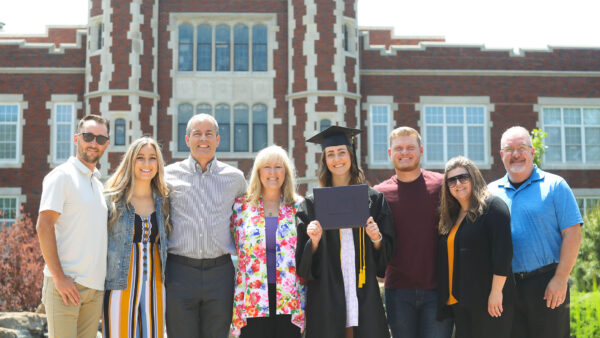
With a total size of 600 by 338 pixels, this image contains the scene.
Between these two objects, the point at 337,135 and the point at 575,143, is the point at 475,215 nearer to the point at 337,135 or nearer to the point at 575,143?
the point at 337,135

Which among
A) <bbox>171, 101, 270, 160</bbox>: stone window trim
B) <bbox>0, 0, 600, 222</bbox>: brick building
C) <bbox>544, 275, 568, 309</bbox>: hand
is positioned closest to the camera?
<bbox>544, 275, 568, 309</bbox>: hand

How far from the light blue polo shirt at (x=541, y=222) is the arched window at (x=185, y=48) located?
1477cm

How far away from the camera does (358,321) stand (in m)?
4.11

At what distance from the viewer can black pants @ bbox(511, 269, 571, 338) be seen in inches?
165

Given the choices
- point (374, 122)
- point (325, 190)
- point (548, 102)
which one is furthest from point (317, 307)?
point (548, 102)

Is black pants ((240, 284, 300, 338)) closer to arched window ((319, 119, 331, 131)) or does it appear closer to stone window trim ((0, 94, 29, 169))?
arched window ((319, 119, 331, 131))

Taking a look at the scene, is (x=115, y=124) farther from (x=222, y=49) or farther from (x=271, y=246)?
(x=271, y=246)

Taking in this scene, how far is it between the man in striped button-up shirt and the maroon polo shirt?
1.28 metres

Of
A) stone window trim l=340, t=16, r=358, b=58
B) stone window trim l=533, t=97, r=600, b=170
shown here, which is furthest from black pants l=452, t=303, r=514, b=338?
stone window trim l=533, t=97, r=600, b=170

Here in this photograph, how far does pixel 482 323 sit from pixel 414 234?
80cm

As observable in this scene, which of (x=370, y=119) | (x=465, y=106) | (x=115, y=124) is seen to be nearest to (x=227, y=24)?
(x=115, y=124)

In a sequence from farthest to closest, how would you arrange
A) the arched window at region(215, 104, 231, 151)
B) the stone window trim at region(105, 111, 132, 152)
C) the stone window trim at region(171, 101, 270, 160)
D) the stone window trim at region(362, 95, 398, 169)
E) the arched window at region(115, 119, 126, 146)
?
the stone window trim at region(362, 95, 398, 169), the arched window at region(215, 104, 231, 151), the stone window trim at region(171, 101, 270, 160), the arched window at region(115, 119, 126, 146), the stone window trim at region(105, 111, 132, 152)

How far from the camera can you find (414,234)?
172 inches

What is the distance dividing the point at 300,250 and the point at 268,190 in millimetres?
559
